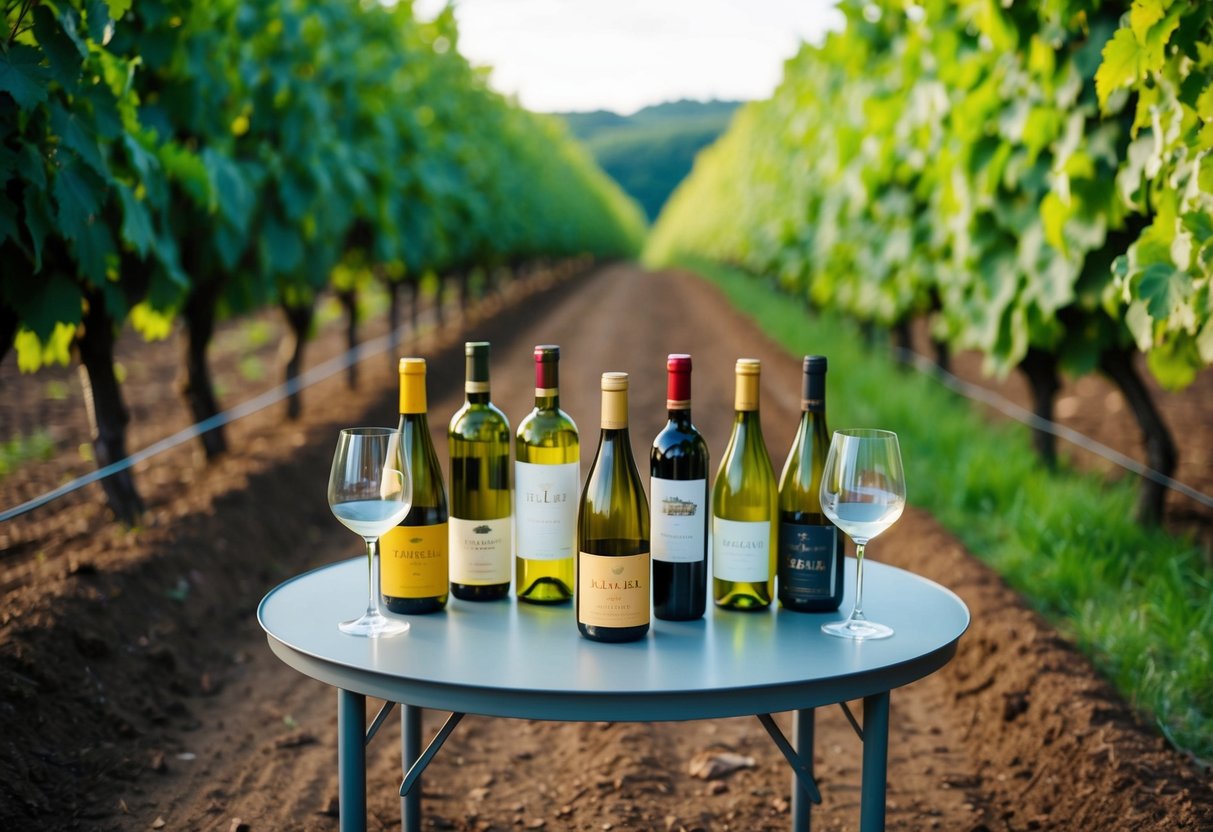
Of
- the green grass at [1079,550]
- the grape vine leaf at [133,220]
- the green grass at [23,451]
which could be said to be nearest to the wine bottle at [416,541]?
the grape vine leaf at [133,220]

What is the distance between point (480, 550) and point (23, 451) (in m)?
5.41

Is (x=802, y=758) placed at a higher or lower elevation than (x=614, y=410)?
lower

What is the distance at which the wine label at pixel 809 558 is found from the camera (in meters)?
2.11

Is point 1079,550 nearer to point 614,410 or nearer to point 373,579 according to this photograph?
point 614,410

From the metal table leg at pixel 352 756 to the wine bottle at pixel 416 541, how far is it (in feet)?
0.71

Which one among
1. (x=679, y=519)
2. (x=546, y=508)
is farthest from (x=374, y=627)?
(x=679, y=519)

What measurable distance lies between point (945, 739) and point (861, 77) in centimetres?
588

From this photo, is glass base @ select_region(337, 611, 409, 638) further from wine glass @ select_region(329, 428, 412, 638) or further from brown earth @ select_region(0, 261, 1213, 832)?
brown earth @ select_region(0, 261, 1213, 832)

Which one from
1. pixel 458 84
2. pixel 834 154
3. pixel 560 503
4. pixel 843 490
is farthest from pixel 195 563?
pixel 458 84

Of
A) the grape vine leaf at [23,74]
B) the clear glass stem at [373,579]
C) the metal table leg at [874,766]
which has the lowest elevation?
the metal table leg at [874,766]

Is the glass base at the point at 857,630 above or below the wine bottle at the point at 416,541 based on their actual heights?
below

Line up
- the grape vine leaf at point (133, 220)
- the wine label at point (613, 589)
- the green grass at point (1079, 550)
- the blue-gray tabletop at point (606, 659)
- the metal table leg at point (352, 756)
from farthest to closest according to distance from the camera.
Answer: the grape vine leaf at point (133, 220)
the green grass at point (1079, 550)
the metal table leg at point (352, 756)
the wine label at point (613, 589)
the blue-gray tabletop at point (606, 659)

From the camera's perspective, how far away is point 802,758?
2.59 m

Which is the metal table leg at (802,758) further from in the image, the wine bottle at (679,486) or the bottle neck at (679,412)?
the bottle neck at (679,412)
